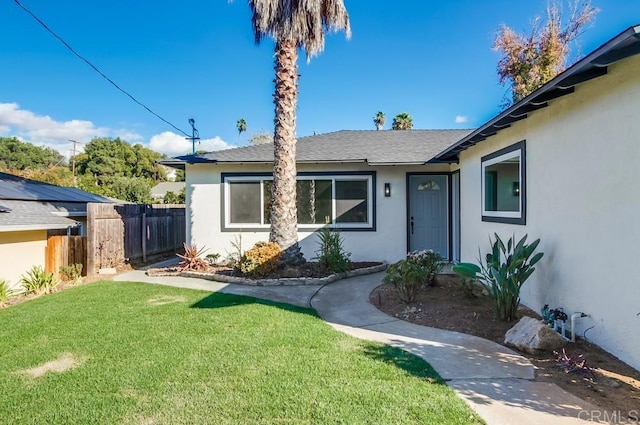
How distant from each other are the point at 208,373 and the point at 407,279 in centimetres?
371

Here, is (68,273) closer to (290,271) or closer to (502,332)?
(290,271)

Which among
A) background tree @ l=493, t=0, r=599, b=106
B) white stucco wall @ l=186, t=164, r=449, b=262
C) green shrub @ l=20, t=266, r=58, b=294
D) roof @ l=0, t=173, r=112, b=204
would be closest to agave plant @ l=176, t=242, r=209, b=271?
white stucco wall @ l=186, t=164, r=449, b=262

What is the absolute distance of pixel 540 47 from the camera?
1565cm

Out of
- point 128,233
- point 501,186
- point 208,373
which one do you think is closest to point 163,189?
point 128,233

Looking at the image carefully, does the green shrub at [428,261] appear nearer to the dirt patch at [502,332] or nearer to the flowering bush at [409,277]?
the flowering bush at [409,277]

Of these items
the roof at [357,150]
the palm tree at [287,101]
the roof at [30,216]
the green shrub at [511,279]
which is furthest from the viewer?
the roof at [357,150]

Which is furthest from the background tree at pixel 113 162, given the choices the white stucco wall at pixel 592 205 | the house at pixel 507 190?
the white stucco wall at pixel 592 205

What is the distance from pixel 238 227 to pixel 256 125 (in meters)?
28.8

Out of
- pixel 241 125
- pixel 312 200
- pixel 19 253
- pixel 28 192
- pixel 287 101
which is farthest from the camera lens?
pixel 241 125

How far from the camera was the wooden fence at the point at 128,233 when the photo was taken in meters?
9.27

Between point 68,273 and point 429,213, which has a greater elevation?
point 429,213

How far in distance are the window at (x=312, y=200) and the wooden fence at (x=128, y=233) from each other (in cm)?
311

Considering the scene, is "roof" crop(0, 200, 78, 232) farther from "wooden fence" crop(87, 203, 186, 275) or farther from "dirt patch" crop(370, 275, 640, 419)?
"dirt patch" crop(370, 275, 640, 419)

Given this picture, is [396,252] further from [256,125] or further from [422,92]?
[256,125]
